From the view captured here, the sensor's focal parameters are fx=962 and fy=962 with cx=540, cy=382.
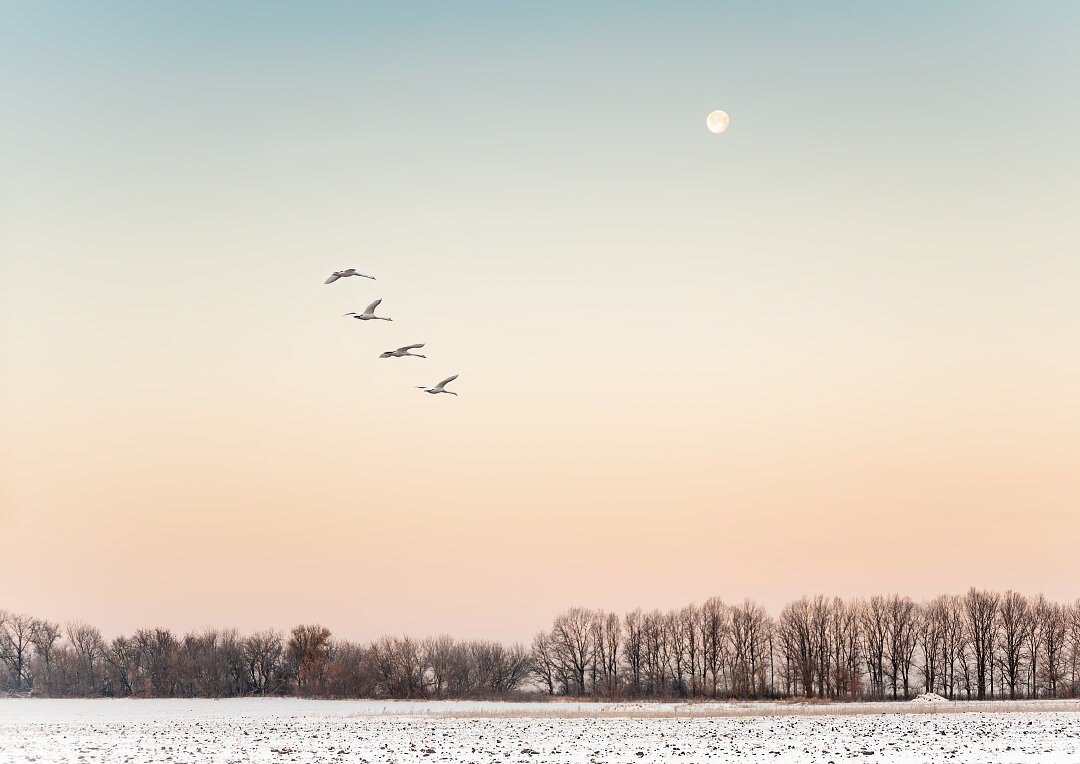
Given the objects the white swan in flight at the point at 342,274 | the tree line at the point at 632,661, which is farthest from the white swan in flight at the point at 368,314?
the tree line at the point at 632,661

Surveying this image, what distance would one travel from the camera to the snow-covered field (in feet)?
110

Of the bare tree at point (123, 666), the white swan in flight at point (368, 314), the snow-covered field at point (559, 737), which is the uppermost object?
the white swan in flight at point (368, 314)

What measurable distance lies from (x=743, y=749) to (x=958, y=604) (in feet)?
304

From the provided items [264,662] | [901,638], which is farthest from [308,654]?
[901,638]

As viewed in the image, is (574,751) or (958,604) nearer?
(574,751)

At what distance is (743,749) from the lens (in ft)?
117

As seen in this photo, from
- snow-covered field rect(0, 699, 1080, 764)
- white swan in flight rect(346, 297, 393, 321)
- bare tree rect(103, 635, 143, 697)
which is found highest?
white swan in flight rect(346, 297, 393, 321)

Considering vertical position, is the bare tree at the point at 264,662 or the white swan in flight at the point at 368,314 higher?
the white swan in flight at the point at 368,314

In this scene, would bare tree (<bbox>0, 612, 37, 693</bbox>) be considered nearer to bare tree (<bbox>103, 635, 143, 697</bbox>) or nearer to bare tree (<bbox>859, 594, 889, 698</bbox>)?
bare tree (<bbox>103, 635, 143, 697</bbox>)

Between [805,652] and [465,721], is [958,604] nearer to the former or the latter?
[805,652]

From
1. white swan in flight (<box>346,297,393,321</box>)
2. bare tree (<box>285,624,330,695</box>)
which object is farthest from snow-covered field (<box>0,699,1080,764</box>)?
bare tree (<box>285,624,330,695</box>)

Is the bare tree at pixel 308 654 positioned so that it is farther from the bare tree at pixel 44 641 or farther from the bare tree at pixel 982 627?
the bare tree at pixel 982 627

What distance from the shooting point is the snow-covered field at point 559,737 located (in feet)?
110

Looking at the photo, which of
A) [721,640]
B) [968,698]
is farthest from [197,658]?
[968,698]
